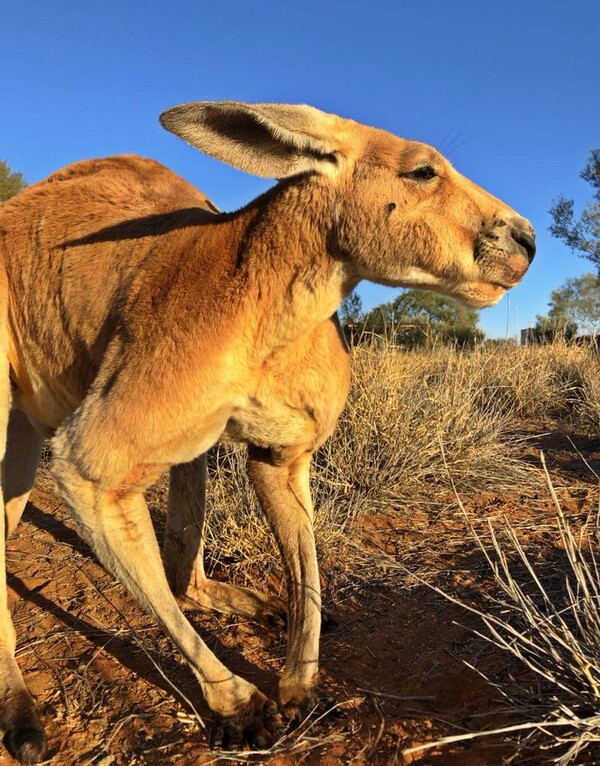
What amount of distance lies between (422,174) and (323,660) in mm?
2235

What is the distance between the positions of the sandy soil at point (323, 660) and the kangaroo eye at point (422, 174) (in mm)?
1704

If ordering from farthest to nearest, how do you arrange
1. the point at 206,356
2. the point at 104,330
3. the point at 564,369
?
the point at 564,369 < the point at 104,330 < the point at 206,356

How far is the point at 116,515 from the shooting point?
263cm

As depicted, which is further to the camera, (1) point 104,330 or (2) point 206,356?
(1) point 104,330

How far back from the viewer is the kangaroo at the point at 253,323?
2.55 meters

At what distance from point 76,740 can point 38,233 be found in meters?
2.43

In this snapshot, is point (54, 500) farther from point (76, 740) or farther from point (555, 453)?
point (555, 453)

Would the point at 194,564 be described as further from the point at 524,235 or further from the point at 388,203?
the point at 524,235

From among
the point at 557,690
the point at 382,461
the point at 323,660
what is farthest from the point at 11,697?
the point at 382,461

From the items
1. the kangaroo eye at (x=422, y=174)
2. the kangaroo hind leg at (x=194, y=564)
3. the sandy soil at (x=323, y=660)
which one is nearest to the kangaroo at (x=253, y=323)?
the kangaroo eye at (x=422, y=174)

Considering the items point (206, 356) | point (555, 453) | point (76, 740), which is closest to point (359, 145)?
point (206, 356)

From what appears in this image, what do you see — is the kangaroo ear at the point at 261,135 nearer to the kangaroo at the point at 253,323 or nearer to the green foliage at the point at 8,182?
the kangaroo at the point at 253,323

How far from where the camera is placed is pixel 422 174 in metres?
2.70

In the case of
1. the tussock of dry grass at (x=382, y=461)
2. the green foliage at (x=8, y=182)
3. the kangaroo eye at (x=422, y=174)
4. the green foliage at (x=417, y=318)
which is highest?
the green foliage at (x=8, y=182)
